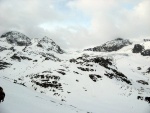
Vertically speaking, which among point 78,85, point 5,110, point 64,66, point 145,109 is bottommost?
point 5,110

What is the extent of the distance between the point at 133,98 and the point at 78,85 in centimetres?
1730

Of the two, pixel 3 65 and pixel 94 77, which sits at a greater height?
pixel 3 65

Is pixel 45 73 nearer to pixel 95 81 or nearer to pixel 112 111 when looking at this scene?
pixel 95 81

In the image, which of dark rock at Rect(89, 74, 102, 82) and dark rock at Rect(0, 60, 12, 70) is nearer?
dark rock at Rect(89, 74, 102, 82)

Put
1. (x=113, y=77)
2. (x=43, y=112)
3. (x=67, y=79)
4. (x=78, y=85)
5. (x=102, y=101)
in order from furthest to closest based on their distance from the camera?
(x=113, y=77)
(x=67, y=79)
(x=78, y=85)
(x=102, y=101)
(x=43, y=112)

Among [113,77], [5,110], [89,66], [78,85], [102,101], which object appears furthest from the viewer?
[89,66]

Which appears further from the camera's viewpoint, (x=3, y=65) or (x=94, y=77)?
(x=3, y=65)

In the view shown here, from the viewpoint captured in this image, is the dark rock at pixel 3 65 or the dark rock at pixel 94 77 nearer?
the dark rock at pixel 94 77

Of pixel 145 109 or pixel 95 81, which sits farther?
pixel 95 81

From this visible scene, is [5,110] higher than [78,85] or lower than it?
lower

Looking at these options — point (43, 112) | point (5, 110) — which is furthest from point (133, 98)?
point (5, 110)

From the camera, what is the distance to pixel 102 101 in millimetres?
64688

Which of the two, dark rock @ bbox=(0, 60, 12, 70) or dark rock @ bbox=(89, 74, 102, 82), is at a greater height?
dark rock @ bbox=(0, 60, 12, 70)

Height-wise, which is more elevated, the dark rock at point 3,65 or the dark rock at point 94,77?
the dark rock at point 3,65
